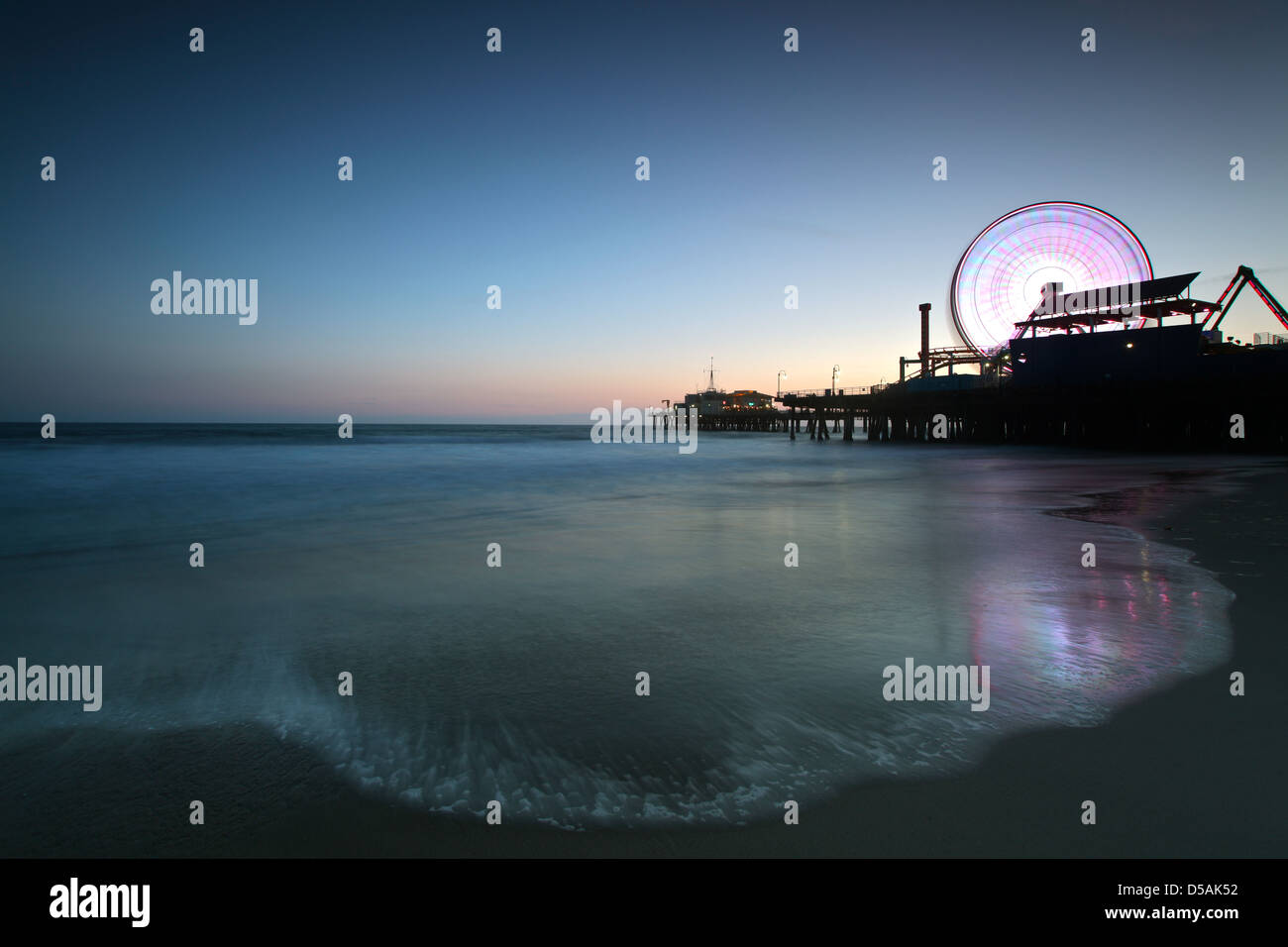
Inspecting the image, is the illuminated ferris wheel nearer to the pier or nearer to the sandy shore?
the pier

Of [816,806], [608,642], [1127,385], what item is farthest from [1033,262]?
[816,806]

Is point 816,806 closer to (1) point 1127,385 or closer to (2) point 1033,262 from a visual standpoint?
(1) point 1127,385

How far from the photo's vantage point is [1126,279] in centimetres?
5834

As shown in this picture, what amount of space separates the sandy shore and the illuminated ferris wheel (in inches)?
2673

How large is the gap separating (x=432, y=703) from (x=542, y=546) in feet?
27.3

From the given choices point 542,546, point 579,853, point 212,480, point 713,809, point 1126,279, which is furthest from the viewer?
point 1126,279

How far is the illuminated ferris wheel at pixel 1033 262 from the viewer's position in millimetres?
58812

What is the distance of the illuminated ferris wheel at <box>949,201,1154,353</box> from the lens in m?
58.8

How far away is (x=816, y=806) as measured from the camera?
3.83 m

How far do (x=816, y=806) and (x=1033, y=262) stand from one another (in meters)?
70.8

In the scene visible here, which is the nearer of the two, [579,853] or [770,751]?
[579,853]
